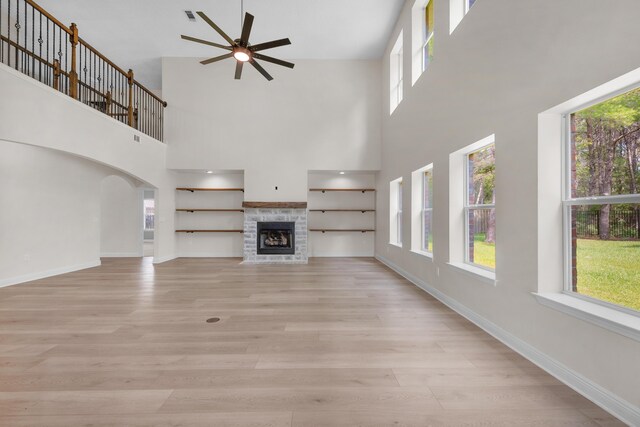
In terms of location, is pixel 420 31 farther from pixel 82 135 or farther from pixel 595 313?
pixel 82 135

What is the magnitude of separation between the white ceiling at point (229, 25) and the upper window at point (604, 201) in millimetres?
4662

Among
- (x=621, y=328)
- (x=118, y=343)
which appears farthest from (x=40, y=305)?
(x=621, y=328)

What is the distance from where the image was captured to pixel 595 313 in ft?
5.52

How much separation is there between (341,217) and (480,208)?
15.5 ft

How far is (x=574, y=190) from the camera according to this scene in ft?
6.76

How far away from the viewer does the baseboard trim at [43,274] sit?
4.50 metres

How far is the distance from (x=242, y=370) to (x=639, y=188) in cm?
280

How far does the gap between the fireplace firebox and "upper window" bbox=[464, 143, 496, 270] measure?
14.2 feet

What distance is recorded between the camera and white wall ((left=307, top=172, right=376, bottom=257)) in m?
7.71

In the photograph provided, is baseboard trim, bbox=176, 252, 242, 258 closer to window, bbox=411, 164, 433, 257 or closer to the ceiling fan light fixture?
window, bbox=411, 164, 433, 257

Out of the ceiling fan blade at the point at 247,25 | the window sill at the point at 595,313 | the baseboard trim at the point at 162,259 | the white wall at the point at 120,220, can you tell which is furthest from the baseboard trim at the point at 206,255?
the window sill at the point at 595,313

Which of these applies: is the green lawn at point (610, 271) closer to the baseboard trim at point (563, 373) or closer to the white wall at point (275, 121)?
the baseboard trim at point (563, 373)

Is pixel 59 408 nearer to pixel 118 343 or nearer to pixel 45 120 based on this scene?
pixel 118 343

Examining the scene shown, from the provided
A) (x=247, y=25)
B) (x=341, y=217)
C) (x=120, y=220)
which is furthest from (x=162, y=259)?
(x=247, y=25)
